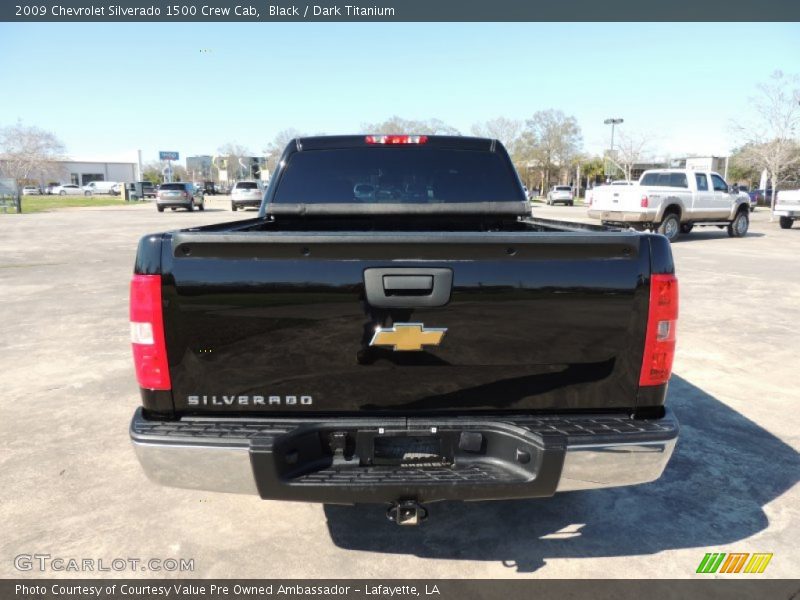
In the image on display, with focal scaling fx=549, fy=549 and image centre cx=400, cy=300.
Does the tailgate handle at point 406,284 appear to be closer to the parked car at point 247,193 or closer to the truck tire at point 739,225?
the truck tire at point 739,225

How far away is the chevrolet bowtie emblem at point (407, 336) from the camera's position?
7.35 feet

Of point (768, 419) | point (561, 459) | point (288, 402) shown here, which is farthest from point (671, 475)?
point (288, 402)

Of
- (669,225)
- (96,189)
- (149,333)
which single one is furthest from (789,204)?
(96,189)

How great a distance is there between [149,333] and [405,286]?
1070 mm

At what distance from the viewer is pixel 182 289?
220 centimetres

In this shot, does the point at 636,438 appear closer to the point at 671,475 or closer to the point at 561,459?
the point at 561,459

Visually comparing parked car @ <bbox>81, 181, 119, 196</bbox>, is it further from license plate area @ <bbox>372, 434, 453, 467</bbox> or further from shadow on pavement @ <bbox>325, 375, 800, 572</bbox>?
license plate area @ <bbox>372, 434, 453, 467</bbox>

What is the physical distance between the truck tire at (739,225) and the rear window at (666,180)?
11.4 ft

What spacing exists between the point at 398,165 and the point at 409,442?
2461 millimetres

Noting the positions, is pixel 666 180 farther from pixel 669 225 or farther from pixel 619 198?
pixel 619 198

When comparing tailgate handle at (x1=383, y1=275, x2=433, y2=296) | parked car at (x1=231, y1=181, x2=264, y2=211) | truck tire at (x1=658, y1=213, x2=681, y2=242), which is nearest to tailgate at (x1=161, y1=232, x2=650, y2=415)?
tailgate handle at (x1=383, y1=275, x2=433, y2=296)

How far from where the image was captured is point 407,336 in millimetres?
2246

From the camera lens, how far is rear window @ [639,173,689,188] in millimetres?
17812

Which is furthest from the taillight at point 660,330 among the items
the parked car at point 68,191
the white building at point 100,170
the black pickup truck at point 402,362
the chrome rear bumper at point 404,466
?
the white building at point 100,170
